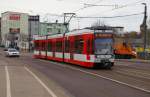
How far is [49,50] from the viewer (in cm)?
4928

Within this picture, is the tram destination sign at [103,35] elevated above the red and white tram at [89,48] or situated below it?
above

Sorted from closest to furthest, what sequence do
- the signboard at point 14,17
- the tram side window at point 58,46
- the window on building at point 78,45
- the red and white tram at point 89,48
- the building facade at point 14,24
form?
the red and white tram at point 89,48 → the window on building at point 78,45 → the tram side window at point 58,46 → the building facade at point 14,24 → the signboard at point 14,17

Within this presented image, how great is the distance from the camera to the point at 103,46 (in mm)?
32281

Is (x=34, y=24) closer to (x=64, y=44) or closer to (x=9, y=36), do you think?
(x=9, y=36)

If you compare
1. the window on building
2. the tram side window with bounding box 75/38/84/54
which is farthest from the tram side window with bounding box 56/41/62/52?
the tram side window with bounding box 75/38/84/54

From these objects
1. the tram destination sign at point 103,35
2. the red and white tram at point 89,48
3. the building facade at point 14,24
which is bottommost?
the red and white tram at point 89,48

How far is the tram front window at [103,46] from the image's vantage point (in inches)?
1265

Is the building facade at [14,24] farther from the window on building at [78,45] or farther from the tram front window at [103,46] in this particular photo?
the tram front window at [103,46]

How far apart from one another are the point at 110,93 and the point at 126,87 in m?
2.44

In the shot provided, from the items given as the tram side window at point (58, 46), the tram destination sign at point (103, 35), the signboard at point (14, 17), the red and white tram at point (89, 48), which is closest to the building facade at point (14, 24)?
the signboard at point (14, 17)

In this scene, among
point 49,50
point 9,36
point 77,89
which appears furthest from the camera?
point 9,36

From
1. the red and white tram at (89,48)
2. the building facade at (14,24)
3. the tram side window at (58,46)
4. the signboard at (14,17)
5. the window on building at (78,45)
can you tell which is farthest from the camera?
the signboard at (14,17)

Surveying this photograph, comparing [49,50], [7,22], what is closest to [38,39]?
[49,50]

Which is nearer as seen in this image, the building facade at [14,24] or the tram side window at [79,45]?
the tram side window at [79,45]
